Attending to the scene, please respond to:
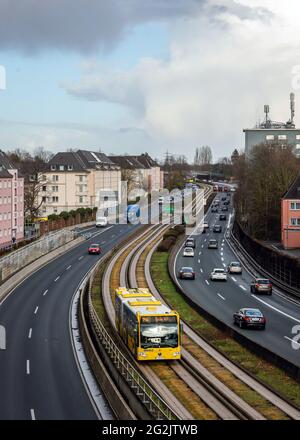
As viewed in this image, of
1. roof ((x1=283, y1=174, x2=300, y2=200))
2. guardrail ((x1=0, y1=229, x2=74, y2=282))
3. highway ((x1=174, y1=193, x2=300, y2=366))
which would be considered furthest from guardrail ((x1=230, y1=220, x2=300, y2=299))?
guardrail ((x1=0, y1=229, x2=74, y2=282))

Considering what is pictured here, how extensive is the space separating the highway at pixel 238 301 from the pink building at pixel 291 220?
21.7 ft

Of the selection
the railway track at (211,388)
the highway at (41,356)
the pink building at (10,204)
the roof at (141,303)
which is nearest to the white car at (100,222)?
the pink building at (10,204)

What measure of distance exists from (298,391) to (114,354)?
28.0ft

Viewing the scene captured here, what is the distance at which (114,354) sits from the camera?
32.2 metres

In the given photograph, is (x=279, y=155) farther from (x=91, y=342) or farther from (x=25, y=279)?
(x=91, y=342)

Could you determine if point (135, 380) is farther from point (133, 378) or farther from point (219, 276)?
point (219, 276)

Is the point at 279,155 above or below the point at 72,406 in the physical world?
above

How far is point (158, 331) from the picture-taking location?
31719 millimetres

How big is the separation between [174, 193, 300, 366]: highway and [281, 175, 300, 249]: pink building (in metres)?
6.61

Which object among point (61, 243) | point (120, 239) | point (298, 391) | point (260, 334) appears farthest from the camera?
Result: point (120, 239)

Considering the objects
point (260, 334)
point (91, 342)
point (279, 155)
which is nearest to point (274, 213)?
point (279, 155)

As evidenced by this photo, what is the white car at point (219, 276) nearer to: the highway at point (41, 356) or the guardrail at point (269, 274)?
the guardrail at point (269, 274)

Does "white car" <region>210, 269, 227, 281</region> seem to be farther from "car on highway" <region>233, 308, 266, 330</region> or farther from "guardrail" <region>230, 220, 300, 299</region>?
"car on highway" <region>233, 308, 266, 330</region>

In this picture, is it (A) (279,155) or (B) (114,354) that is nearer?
(B) (114,354)
